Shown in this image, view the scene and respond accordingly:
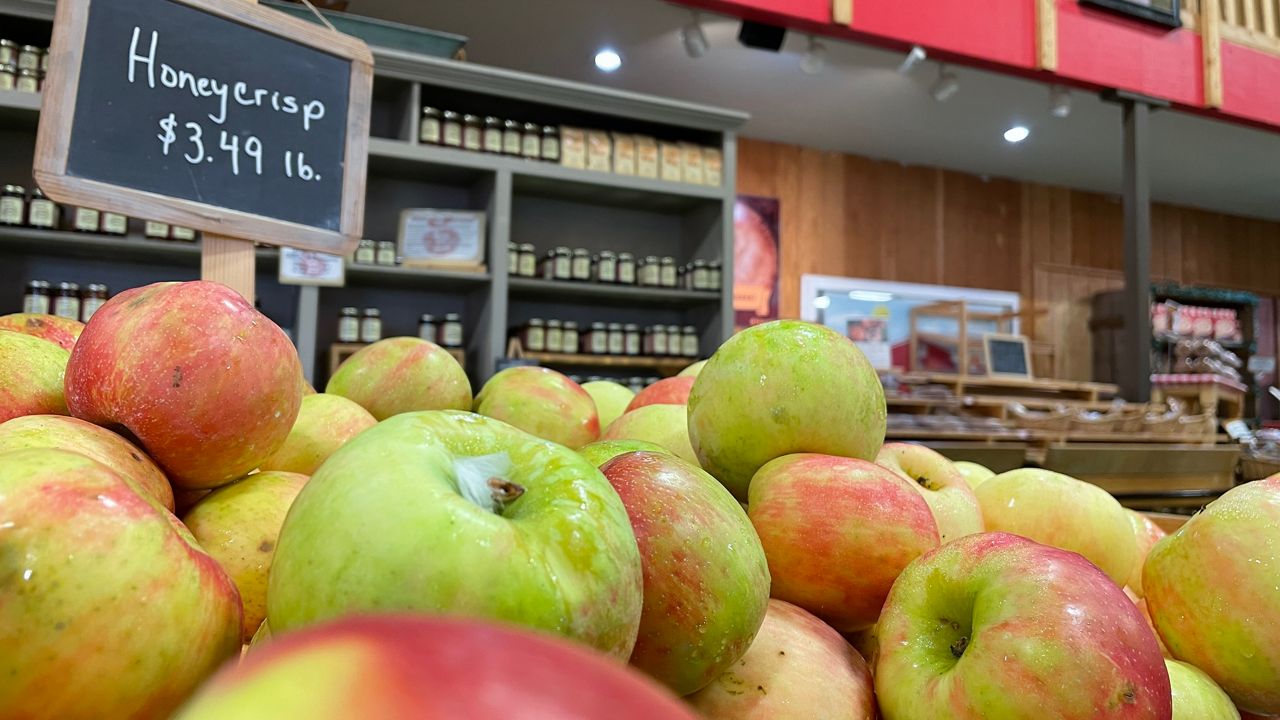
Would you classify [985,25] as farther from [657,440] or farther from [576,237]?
[657,440]

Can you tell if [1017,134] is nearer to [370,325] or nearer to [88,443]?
[370,325]

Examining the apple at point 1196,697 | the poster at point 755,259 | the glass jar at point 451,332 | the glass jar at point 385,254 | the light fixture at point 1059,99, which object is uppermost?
the light fixture at point 1059,99

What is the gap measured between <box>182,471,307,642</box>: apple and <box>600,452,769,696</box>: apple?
27 cm

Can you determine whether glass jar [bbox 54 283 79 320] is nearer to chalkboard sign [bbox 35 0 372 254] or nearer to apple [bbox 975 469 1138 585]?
chalkboard sign [bbox 35 0 372 254]

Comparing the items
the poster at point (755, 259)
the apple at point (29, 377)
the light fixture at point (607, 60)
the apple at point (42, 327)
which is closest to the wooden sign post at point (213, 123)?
the apple at point (42, 327)

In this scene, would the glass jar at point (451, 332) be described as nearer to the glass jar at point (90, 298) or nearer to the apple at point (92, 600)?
the glass jar at point (90, 298)

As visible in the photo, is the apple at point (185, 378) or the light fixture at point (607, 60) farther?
the light fixture at point (607, 60)

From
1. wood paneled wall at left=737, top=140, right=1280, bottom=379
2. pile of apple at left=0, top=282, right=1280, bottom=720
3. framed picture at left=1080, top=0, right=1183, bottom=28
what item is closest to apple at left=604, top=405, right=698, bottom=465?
pile of apple at left=0, top=282, right=1280, bottom=720

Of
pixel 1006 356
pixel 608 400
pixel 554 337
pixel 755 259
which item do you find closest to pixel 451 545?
pixel 608 400

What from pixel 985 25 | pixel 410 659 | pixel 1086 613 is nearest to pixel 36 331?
pixel 410 659

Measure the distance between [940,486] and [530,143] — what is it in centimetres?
322

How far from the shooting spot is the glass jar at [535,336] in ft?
12.3

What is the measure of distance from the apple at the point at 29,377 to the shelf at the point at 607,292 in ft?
9.75

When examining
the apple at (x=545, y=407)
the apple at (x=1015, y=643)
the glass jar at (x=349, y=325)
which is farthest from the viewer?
the glass jar at (x=349, y=325)
